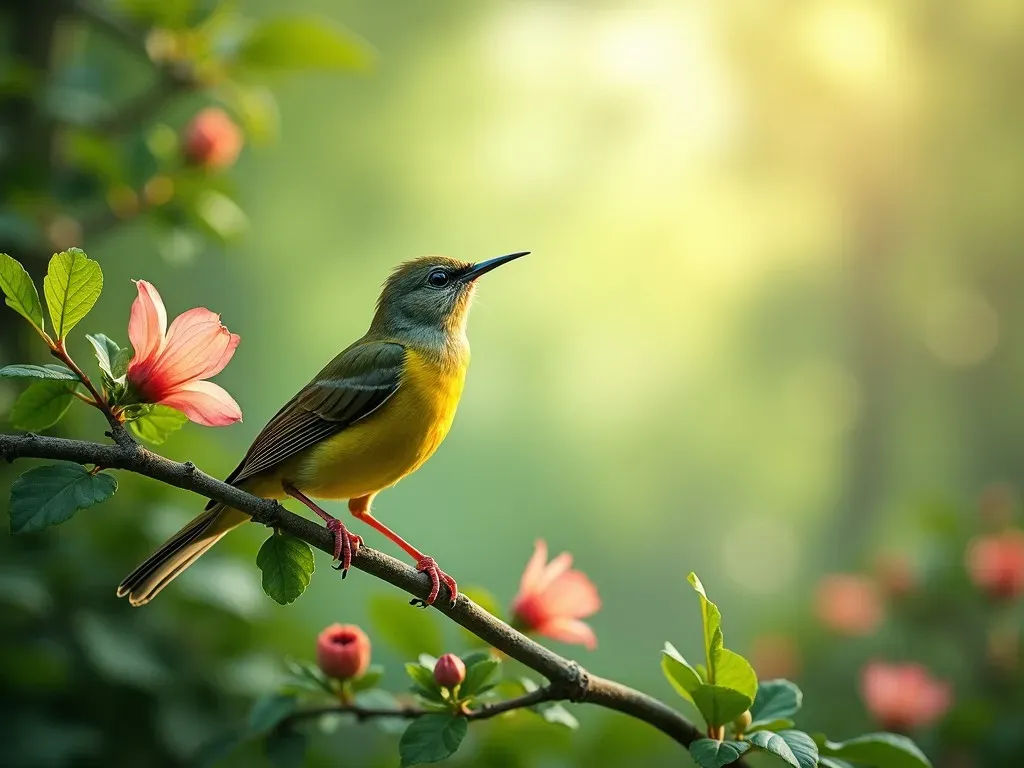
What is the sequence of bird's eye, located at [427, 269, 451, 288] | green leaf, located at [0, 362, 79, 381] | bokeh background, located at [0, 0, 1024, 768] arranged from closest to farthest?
green leaf, located at [0, 362, 79, 381] → bird's eye, located at [427, 269, 451, 288] → bokeh background, located at [0, 0, 1024, 768]

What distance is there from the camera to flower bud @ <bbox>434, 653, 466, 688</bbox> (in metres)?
1.17

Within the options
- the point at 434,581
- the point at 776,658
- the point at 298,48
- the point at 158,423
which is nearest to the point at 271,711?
the point at 434,581

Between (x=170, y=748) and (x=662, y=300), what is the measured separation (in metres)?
3.62

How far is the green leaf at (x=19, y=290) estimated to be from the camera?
94cm

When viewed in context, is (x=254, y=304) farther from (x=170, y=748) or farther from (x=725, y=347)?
(x=170, y=748)

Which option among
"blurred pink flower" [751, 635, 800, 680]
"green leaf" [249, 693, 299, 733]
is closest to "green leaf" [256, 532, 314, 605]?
"green leaf" [249, 693, 299, 733]

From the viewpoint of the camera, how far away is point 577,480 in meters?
5.24

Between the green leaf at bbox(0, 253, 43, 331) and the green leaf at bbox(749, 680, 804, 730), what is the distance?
36.5 inches

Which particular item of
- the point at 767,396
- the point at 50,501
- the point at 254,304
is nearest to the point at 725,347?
the point at 767,396

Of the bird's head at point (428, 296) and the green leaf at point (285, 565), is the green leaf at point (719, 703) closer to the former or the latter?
the green leaf at point (285, 565)

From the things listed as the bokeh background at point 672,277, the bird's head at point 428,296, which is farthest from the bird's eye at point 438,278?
the bokeh background at point 672,277

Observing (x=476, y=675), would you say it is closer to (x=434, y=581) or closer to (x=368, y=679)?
(x=434, y=581)

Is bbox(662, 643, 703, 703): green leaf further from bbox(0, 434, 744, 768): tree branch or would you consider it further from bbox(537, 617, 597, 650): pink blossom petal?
bbox(537, 617, 597, 650): pink blossom petal

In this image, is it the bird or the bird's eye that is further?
the bird's eye
